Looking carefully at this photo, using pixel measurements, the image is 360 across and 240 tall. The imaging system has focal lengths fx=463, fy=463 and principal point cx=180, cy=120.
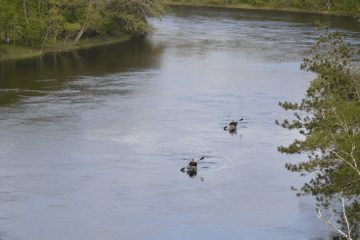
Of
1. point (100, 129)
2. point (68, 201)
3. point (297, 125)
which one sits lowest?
point (68, 201)

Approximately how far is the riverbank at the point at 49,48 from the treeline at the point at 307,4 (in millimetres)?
68647

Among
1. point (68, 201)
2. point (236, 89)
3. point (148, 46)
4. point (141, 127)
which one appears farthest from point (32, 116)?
point (148, 46)

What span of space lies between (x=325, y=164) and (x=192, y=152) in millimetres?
16221

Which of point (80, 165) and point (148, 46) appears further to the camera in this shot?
point (148, 46)

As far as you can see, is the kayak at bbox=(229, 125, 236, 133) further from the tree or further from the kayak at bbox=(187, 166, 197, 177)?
the tree

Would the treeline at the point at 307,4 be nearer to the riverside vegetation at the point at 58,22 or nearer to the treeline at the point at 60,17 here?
the treeline at the point at 60,17

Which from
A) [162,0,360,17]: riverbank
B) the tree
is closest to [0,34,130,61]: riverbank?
the tree

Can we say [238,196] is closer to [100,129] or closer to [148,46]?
[100,129]

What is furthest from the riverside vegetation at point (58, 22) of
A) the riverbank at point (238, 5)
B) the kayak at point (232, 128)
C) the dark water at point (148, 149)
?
the riverbank at point (238, 5)

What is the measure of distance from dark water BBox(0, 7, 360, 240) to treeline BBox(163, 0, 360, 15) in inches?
2667

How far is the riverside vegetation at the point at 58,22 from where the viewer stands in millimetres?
68750

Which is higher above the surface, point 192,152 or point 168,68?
point 168,68

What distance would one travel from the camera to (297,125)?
22594 millimetres

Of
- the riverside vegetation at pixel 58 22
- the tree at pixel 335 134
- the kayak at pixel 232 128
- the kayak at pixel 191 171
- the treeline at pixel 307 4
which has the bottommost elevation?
the kayak at pixel 191 171
